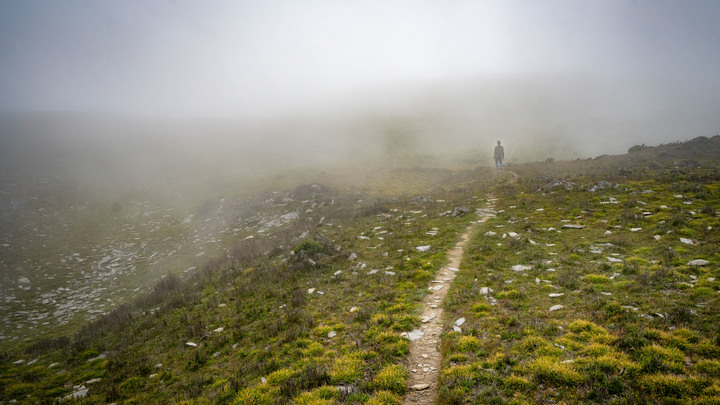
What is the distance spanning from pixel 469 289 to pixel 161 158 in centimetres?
8001

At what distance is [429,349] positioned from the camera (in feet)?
30.1

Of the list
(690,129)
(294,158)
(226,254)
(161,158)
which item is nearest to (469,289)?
(226,254)

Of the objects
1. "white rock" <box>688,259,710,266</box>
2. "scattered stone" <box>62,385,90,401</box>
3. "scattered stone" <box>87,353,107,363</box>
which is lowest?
"scattered stone" <box>87,353,107,363</box>

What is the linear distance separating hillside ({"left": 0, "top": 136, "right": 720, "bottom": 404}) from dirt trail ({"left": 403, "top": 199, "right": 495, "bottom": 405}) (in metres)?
0.26

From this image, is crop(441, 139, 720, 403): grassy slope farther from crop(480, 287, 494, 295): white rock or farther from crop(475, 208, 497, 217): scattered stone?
crop(475, 208, 497, 217): scattered stone

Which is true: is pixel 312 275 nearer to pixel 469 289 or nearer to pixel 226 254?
pixel 469 289

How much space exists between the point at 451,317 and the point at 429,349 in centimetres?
190

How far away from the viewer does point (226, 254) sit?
2425 centimetres

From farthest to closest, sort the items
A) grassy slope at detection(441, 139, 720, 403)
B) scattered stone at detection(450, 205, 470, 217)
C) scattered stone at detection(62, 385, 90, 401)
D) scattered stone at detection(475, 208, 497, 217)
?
scattered stone at detection(450, 205, 470, 217)
scattered stone at detection(475, 208, 497, 217)
scattered stone at detection(62, 385, 90, 401)
grassy slope at detection(441, 139, 720, 403)

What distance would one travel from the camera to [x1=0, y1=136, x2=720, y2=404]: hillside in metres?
7.30

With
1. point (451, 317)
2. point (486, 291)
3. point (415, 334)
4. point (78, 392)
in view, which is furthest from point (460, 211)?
point (78, 392)

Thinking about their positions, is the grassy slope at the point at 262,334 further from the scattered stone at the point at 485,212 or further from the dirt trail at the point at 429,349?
the scattered stone at the point at 485,212

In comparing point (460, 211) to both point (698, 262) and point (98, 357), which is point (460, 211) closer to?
point (698, 262)

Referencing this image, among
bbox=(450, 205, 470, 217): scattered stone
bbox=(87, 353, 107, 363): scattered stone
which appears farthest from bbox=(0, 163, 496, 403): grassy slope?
bbox=(450, 205, 470, 217): scattered stone
